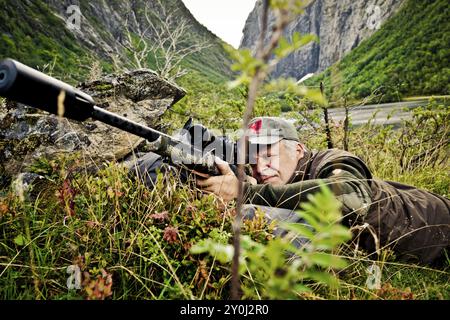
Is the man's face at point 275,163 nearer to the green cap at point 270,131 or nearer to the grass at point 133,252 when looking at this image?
the green cap at point 270,131

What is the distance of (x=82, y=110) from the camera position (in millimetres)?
1254

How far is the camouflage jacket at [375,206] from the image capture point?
83.2 inches

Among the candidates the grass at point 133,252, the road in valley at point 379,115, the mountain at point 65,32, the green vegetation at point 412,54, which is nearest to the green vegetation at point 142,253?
the grass at point 133,252

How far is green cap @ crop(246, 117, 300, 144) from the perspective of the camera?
9.78 feet

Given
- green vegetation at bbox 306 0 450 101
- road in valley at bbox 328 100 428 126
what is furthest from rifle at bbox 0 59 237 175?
green vegetation at bbox 306 0 450 101

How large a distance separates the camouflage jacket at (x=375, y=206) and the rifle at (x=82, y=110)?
1.70ft

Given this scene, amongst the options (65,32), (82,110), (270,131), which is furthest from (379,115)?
(65,32)

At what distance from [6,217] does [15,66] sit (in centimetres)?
133

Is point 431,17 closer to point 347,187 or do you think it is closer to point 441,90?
point 441,90

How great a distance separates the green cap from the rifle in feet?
2.67

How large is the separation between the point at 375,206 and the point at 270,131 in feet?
3.94

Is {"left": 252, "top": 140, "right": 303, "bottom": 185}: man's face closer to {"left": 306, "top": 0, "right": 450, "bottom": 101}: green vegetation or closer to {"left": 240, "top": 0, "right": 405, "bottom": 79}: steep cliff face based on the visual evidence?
{"left": 306, "top": 0, "right": 450, "bottom": 101}: green vegetation

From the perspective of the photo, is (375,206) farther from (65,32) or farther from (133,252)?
(65,32)
